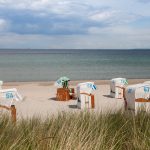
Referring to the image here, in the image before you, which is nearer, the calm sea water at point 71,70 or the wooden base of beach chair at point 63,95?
the wooden base of beach chair at point 63,95

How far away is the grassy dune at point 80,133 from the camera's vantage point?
4617mm

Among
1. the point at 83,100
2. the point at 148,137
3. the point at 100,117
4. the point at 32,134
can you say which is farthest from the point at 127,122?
the point at 83,100

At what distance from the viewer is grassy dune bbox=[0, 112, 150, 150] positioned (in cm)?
462

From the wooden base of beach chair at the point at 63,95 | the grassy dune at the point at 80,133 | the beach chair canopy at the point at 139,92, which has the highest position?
the beach chair canopy at the point at 139,92

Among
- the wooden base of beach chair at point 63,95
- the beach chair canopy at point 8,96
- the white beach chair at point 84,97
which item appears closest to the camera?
the beach chair canopy at point 8,96

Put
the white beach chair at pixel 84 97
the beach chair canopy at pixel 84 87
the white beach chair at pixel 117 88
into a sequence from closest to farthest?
the white beach chair at pixel 84 97 < the beach chair canopy at pixel 84 87 < the white beach chair at pixel 117 88

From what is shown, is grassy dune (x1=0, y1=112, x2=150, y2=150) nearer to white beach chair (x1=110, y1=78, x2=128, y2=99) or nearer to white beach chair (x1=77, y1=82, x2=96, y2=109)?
white beach chair (x1=77, y1=82, x2=96, y2=109)

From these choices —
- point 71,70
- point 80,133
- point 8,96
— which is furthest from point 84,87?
point 71,70

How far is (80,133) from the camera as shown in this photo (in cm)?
498

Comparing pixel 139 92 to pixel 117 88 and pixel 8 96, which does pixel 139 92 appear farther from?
pixel 117 88

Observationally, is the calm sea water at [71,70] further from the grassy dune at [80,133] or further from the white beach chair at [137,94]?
the grassy dune at [80,133]

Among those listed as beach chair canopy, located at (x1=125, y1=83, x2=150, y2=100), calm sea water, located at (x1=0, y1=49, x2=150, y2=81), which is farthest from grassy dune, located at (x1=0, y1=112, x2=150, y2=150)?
calm sea water, located at (x1=0, y1=49, x2=150, y2=81)

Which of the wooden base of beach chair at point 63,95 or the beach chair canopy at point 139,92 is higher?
the beach chair canopy at point 139,92

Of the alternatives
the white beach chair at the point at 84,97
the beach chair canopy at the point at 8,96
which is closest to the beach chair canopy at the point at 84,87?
the white beach chair at the point at 84,97
